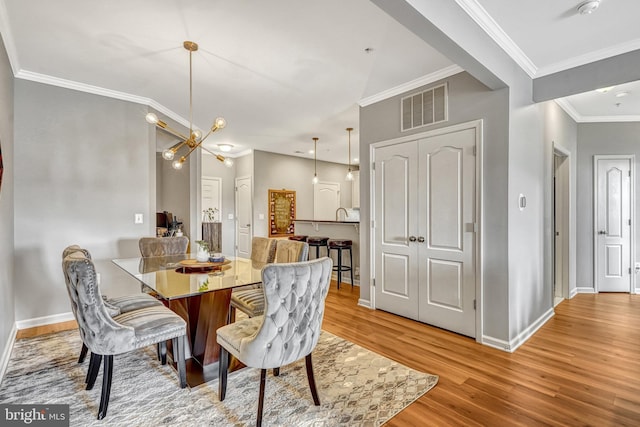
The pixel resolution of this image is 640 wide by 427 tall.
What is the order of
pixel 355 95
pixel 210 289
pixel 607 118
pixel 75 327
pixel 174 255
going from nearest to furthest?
Answer: pixel 210 289, pixel 75 327, pixel 174 255, pixel 355 95, pixel 607 118

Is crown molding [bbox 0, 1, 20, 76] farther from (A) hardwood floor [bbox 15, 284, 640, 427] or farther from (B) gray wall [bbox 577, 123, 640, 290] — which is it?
(B) gray wall [bbox 577, 123, 640, 290]

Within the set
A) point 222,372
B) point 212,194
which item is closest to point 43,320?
point 222,372

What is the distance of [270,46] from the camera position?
2.70m

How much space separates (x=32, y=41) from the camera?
2.62 meters

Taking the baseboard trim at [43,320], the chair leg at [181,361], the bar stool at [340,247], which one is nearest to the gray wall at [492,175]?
the bar stool at [340,247]

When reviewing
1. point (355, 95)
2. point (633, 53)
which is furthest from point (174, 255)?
point (633, 53)

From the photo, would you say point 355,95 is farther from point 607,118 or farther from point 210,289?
point 607,118

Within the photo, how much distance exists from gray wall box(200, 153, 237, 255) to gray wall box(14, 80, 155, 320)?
3.54 metres

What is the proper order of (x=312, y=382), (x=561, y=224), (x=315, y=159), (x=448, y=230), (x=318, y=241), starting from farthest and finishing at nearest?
(x=315, y=159) < (x=318, y=241) < (x=561, y=224) < (x=448, y=230) < (x=312, y=382)

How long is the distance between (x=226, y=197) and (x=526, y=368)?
22.1 ft

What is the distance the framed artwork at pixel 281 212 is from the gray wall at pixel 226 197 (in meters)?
1.15

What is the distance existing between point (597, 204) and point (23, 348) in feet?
23.4

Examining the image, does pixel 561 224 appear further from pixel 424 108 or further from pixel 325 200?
pixel 325 200

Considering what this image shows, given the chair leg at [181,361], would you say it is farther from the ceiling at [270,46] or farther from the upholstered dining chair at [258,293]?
the ceiling at [270,46]
